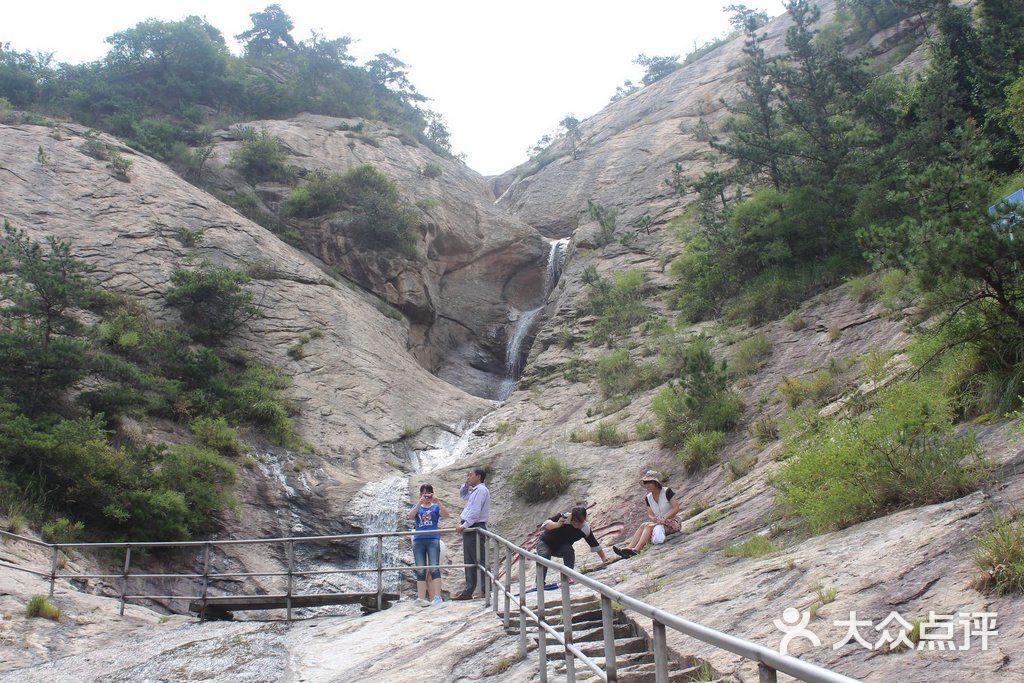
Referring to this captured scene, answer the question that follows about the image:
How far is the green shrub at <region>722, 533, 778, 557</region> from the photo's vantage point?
25.7ft

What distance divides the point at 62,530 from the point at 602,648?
12167mm

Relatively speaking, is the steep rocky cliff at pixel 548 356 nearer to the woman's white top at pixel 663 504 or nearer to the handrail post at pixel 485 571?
the woman's white top at pixel 663 504

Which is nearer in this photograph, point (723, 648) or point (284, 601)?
point (723, 648)

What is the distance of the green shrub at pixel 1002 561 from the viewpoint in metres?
4.65

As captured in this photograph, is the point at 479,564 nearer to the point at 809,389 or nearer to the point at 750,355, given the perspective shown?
the point at 809,389

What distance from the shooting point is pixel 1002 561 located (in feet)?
15.7

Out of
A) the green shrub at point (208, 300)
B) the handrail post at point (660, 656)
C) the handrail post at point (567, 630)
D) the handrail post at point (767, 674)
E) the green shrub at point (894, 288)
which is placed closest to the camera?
the handrail post at point (767, 674)

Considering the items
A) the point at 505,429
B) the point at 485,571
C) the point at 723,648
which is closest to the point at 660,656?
the point at 723,648

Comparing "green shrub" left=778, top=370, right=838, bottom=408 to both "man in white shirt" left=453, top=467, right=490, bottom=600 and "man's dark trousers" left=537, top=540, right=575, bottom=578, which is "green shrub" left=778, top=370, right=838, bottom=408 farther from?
"man in white shirt" left=453, top=467, right=490, bottom=600

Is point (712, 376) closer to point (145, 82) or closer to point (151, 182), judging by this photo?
point (151, 182)

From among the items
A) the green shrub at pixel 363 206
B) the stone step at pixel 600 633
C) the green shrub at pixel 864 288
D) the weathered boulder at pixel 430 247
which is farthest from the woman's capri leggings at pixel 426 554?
the green shrub at pixel 363 206

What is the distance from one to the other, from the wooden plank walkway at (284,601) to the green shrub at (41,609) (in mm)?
2029

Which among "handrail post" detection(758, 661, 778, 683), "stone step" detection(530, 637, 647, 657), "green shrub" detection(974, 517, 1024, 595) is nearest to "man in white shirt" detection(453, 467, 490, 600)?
"stone step" detection(530, 637, 647, 657)

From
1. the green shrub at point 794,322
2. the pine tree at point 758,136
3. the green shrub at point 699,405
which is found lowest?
the green shrub at point 699,405
